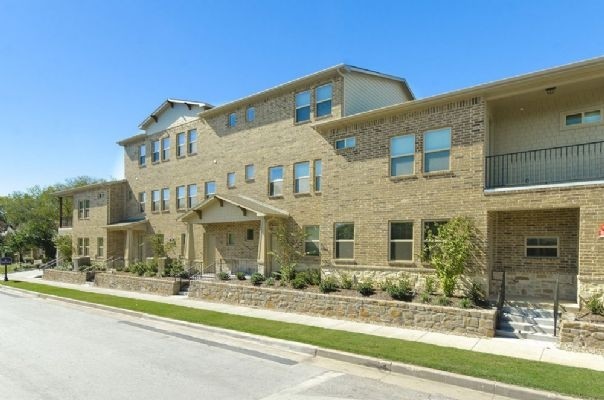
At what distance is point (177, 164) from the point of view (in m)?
27.0

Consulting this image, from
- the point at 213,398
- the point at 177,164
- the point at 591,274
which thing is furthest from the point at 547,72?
the point at 177,164

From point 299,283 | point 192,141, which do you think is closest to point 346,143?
point 299,283

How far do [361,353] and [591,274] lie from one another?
6675 millimetres

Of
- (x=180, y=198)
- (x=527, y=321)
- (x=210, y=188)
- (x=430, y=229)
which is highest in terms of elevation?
(x=210, y=188)

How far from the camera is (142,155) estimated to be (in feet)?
99.5

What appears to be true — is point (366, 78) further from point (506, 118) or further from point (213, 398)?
point (213, 398)

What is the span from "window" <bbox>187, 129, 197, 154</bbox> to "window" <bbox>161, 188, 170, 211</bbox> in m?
3.55

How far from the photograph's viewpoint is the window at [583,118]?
41.1ft

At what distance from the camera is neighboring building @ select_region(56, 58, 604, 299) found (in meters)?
12.3

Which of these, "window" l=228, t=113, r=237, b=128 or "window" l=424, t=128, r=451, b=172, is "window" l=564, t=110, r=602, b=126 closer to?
"window" l=424, t=128, r=451, b=172

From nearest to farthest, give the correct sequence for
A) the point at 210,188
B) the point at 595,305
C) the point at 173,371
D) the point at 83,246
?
the point at 173,371 → the point at 595,305 → the point at 210,188 → the point at 83,246

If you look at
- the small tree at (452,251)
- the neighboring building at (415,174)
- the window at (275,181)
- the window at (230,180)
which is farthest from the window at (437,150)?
the window at (230,180)

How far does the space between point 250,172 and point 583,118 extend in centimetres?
1480

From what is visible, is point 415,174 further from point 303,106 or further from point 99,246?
point 99,246
